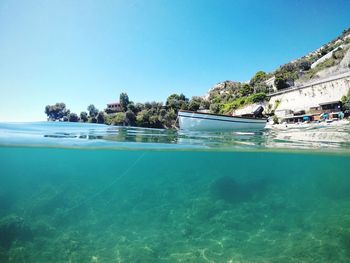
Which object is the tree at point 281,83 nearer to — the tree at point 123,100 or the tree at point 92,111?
the tree at point 123,100

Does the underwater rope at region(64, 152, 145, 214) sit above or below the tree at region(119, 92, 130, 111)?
below

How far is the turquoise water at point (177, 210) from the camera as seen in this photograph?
1016cm

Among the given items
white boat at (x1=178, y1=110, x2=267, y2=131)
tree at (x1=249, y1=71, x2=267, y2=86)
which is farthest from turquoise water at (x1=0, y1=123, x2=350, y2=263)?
tree at (x1=249, y1=71, x2=267, y2=86)

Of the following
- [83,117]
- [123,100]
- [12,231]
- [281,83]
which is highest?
[281,83]

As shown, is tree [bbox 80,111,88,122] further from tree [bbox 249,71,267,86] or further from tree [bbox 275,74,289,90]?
tree [bbox 249,71,267,86]

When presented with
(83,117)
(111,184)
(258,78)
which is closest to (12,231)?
(111,184)

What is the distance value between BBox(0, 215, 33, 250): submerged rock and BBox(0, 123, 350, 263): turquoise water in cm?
6

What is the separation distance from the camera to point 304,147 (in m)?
14.8

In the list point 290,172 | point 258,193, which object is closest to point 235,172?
point 290,172

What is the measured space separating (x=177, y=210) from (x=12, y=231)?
344 inches

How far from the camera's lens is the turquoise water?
1016cm

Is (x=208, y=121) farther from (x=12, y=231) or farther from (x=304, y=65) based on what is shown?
(x=304, y=65)

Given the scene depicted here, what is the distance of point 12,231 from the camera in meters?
12.2

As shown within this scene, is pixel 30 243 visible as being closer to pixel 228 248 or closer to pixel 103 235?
pixel 103 235
